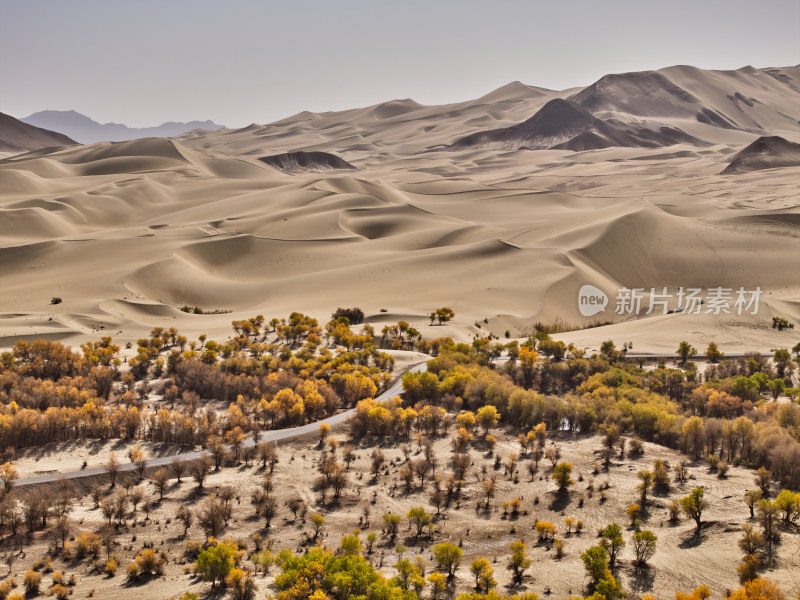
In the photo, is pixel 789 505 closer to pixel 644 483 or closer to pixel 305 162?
pixel 644 483

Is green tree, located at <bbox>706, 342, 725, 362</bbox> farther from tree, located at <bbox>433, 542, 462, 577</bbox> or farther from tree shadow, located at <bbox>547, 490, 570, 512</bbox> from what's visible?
tree, located at <bbox>433, 542, 462, 577</bbox>

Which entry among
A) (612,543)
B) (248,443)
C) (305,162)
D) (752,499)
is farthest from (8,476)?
(305,162)

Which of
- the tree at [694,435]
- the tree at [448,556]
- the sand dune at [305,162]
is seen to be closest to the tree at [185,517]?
the tree at [448,556]

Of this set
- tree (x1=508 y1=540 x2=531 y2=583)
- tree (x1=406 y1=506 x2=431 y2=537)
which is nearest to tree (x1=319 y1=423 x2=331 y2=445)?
tree (x1=406 y1=506 x2=431 y2=537)

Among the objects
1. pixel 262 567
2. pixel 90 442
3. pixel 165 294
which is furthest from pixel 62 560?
pixel 165 294

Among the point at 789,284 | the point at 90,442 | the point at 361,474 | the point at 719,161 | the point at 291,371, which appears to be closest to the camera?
the point at 361,474

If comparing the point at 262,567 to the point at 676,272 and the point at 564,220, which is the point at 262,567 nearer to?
the point at 676,272
